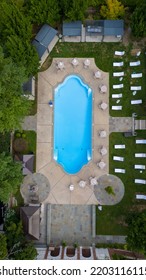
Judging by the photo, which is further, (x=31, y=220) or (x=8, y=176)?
(x=31, y=220)

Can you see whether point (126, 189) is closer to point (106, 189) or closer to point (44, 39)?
point (106, 189)

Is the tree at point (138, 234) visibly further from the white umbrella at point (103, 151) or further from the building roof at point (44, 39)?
the building roof at point (44, 39)

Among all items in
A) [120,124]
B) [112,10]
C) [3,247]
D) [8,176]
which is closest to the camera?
[3,247]

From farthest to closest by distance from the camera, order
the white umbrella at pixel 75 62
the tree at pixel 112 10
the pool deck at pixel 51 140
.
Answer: the white umbrella at pixel 75 62 < the pool deck at pixel 51 140 < the tree at pixel 112 10

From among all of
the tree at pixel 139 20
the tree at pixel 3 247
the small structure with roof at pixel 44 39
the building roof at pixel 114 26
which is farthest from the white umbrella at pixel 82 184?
the tree at pixel 139 20

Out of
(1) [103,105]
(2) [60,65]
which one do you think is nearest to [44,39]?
(2) [60,65]

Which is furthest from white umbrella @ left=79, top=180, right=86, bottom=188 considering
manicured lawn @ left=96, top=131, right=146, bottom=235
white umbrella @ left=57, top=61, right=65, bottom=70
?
white umbrella @ left=57, top=61, right=65, bottom=70

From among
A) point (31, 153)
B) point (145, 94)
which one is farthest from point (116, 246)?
point (145, 94)
